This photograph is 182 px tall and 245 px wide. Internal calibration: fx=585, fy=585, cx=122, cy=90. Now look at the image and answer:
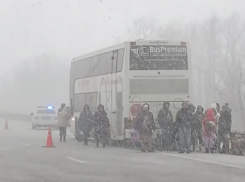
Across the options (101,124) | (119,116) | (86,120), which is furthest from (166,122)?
(86,120)

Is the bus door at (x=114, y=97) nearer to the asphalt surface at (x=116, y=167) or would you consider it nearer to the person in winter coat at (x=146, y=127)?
the person in winter coat at (x=146, y=127)

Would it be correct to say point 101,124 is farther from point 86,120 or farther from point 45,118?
point 45,118

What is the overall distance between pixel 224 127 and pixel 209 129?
1.74 ft

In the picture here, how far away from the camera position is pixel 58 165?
1433cm

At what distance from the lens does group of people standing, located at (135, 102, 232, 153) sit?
1848 cm

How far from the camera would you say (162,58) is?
20.8m

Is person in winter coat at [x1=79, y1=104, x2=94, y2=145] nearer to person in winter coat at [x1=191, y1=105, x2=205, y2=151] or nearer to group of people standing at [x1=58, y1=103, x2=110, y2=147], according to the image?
group of people standing at [x1=58, y1=103, x2=110, y2=147]

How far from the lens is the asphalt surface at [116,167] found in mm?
11703

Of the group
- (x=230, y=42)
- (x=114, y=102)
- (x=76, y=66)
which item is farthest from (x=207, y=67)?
(x=114, y=102)

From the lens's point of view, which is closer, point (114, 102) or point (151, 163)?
point (151, 163)

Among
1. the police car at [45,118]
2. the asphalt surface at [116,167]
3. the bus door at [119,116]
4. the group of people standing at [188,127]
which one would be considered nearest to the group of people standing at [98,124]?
the bus door at [119,116]

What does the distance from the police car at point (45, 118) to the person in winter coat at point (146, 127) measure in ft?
66.0

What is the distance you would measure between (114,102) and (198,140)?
3517mm

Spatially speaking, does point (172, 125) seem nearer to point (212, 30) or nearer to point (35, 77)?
point (212, 30)
